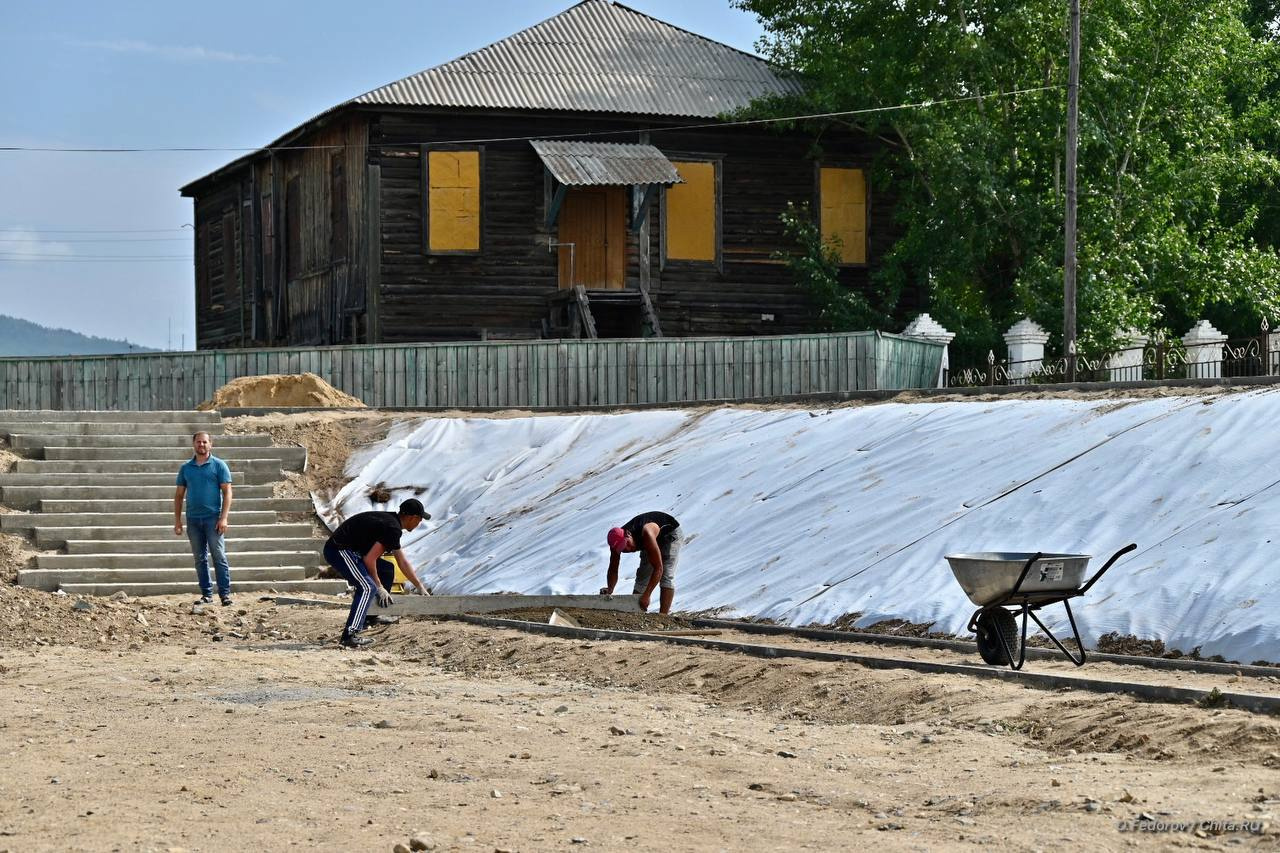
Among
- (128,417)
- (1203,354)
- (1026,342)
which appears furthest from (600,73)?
(128,417)

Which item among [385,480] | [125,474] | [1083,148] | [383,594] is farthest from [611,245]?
[383,594]

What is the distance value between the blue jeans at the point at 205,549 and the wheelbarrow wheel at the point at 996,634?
8.36m

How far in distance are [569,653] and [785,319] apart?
22951mm

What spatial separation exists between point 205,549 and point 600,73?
2026 centimetres

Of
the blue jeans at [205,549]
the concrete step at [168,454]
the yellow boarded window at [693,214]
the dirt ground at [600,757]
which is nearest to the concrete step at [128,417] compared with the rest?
the concrete step at [168,454]

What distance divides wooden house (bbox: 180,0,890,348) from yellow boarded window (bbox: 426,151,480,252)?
0.04 m

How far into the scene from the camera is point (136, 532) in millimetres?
19391

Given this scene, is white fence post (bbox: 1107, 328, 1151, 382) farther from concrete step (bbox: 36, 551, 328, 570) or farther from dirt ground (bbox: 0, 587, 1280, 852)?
Result: dirt ground (bbox: 0, 587, 1280, 852)

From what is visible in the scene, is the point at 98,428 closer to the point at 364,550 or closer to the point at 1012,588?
the point at 364,550

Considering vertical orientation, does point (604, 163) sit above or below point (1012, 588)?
above

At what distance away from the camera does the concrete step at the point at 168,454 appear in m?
21.4

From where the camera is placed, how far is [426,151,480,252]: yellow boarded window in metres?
33.0

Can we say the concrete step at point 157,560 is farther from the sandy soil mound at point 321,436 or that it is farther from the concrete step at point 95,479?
the sandy soil mound at point 321,436

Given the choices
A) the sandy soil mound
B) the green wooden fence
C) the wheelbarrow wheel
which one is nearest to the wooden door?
the green wooden fence
